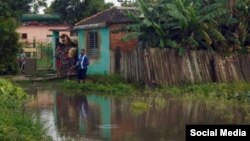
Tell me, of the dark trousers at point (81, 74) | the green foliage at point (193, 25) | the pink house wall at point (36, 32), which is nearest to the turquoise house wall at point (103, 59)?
the dark trousers at point (81, 74)

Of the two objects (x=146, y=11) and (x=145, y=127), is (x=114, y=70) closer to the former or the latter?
(x=146, y=11)

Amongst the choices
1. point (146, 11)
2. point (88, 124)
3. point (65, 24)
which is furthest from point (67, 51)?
point (88, 124)

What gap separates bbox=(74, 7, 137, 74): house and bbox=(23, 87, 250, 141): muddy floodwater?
17.3 feet

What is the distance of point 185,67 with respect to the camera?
77.2 feet

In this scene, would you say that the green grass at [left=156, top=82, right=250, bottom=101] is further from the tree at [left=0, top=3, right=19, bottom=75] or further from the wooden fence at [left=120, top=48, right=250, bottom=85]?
the tree at [left=0, top=3, right=19, bottom=75]

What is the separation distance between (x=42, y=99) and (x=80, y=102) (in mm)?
1723

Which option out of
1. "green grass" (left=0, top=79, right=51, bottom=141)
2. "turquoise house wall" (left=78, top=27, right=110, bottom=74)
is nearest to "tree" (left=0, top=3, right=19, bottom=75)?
"turquoise house wall" (left=78, top=27, right=110, bottom=74)

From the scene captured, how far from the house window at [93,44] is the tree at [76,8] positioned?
15.1 m

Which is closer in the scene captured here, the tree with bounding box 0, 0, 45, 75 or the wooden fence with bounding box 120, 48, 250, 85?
the wooden fence with bounding box 120, 48, 250, 85

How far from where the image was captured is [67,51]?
31.5 metres

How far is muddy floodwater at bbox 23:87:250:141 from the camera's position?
516 inches

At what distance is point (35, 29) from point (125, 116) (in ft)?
111

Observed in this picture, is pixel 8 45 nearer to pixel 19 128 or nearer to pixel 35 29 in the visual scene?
pixel 35 29

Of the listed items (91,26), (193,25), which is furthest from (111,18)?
(193,25)
